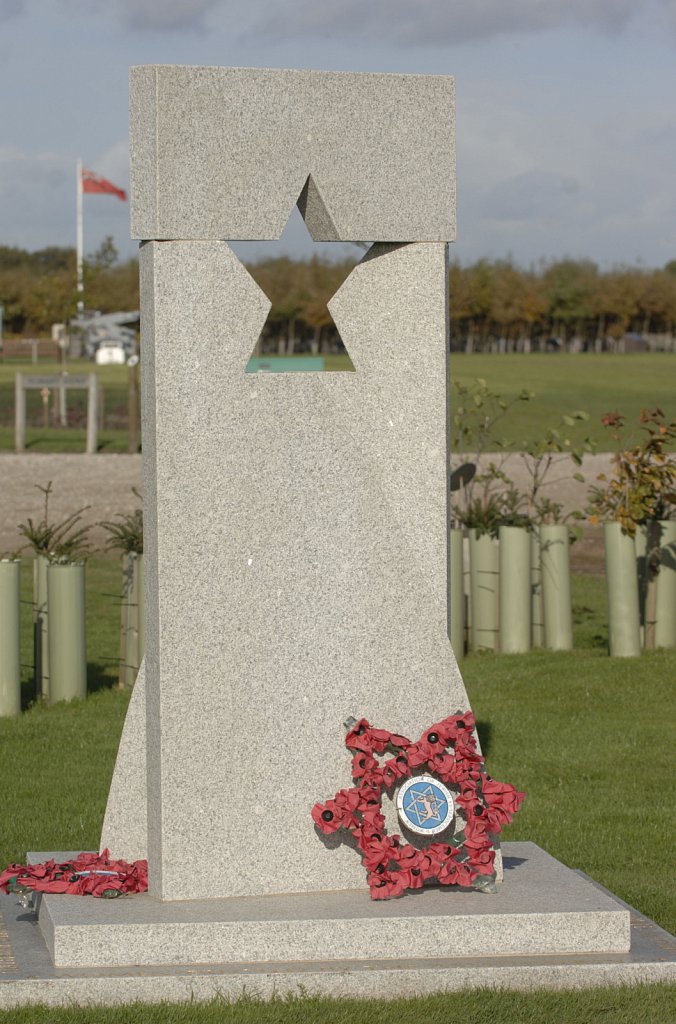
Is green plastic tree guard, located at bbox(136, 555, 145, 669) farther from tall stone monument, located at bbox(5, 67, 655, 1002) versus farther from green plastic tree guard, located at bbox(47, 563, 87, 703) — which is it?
tall stone monument, located at bbox(5, 67, 655, 1002)

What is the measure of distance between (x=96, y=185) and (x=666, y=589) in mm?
53683

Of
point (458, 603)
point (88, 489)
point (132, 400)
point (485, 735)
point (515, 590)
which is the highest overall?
point (132, 400)

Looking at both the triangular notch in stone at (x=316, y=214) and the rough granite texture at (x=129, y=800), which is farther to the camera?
the rough granite texture at (x=129, y=800)

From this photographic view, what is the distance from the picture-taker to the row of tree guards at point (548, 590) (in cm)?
989

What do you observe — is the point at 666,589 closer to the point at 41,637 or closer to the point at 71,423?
the point at 41,637

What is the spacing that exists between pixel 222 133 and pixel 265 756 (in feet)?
6.93

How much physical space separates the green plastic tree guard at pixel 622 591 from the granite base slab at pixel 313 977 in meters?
5.20

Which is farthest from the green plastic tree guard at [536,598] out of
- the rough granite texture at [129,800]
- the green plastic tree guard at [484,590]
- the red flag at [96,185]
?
the red flag at [96,185]

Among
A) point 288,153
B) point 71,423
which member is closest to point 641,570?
point 288,153

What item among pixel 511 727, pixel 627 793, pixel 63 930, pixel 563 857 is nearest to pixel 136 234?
pixel 63 930

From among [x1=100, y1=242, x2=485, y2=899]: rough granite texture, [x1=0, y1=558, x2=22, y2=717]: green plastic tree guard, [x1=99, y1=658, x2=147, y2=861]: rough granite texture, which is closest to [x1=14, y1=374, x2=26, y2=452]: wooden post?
[x1=0, y1=558, x2=22, y2=717]: green plastic tree guard

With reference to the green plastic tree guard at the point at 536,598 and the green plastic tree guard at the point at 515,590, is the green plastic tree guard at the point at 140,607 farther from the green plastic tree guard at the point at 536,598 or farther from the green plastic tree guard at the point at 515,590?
the green plastic tree guard at the point at 536,598

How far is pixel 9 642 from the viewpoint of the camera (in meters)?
8.70

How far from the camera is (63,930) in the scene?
447cm
